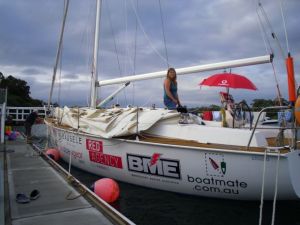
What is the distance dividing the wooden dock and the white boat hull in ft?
3.42

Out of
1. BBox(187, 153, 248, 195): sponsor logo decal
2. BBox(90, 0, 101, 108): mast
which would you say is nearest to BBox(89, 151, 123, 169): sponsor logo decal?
BBox(187, 153, 248, 195): sponsor logo decal

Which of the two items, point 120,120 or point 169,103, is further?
point 169,103

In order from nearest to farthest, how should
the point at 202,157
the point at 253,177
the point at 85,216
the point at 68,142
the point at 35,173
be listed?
the point at 85,216, the point at 253,177, the point at 202,157, the point at 35,173, the point at 68,142

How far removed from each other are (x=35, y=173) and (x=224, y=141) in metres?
4.30

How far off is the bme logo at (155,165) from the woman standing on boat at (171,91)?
1.79 meters

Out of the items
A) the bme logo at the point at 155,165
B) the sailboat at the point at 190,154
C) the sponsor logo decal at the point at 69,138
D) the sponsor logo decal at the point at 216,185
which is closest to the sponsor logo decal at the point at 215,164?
the sailboat at the point at 190,154

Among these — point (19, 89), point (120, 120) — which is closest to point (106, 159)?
point (120, 120)

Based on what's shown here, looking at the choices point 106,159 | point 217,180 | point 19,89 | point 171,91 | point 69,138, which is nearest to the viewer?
point 217,180

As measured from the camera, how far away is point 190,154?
16.8 ft

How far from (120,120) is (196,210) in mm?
2553

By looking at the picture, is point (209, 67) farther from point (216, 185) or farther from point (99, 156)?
point (99, 156)

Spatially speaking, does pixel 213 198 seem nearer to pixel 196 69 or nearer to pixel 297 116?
pixel 297 116

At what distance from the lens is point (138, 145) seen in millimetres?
5816

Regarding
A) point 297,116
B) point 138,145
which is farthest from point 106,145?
point 297,116
